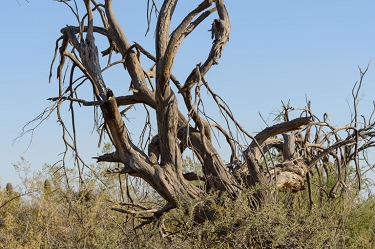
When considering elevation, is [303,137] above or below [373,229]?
above

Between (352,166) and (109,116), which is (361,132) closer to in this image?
(352,166)

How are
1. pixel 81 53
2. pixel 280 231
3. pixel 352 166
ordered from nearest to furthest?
pixel 280 231
pixel 81 53
pixel 352 166

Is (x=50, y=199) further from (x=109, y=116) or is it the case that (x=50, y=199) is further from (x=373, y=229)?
(x=373, y=229)

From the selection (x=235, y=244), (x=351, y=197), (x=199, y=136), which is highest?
(x=199, y=136)

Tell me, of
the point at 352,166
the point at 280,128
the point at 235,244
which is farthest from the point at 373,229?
the point at 235,244

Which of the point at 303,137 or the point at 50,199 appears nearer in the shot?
the point at 303,137

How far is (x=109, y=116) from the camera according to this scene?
734 cm

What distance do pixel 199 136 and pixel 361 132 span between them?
3.17 meters

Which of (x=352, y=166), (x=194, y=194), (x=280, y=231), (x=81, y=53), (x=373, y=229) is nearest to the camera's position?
(x=280, y=231)

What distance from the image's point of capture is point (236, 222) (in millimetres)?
6848

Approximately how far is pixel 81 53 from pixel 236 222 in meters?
2.82

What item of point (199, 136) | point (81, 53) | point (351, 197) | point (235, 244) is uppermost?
point (81, 53)

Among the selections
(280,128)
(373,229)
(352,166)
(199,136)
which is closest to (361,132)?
(352,166)

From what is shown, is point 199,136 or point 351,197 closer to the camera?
point 199,136
